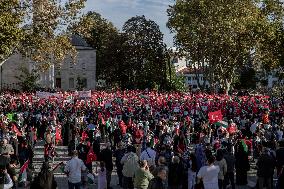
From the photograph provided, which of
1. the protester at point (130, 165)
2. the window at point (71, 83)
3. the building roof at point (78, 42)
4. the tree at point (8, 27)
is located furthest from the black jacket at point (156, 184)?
the window at point (71, 83)

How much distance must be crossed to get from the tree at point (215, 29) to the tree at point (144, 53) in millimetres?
14812

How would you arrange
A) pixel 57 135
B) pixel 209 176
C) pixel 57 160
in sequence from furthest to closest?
pixel 57 135 → pixel 57 160 → pixel 209 176

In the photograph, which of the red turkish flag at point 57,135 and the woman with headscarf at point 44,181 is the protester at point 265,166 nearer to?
the woman with headscarf at point 44,181

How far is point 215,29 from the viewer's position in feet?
188

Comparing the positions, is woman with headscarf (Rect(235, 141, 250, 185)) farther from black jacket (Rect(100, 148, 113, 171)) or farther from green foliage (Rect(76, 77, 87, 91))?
green foliage (Rect(76, 77, 87, 91))

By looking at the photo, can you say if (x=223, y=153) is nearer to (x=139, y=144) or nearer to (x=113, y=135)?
(x=139, y=144)

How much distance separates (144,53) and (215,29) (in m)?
21.4

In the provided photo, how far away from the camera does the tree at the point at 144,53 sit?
77.4 metres

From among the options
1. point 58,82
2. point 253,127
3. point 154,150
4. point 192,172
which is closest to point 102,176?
point 154,150

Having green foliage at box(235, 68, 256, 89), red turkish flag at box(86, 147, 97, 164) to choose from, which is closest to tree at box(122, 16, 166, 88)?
green foliage at box(235, 68, 256, 89)

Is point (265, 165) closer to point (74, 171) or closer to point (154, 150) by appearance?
point (154, 150)

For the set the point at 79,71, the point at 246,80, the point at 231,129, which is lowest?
the point at 231,129

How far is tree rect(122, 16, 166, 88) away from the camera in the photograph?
77.4 m

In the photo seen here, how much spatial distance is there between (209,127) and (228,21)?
35.8m
